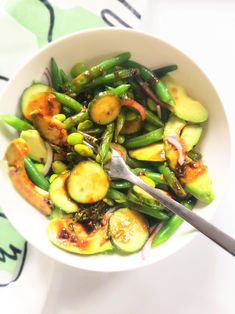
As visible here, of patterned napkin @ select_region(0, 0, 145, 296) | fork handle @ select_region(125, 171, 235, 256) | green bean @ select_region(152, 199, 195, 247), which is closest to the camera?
fork handle @ select_region(125, 171, 235, 256)

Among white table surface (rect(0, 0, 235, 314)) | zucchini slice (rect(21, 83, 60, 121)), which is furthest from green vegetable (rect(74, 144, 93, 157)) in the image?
white table surface (rect(0, 0, 235, 314))

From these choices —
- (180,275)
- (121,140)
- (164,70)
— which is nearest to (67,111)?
(121,140)

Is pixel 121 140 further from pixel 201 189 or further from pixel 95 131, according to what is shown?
pixel 201 189

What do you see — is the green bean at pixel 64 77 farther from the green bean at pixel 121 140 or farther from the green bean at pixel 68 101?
the green bean at pixel 121 140

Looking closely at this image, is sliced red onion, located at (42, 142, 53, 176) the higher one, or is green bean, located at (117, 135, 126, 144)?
green bean, located at (117, 135, 126, 144)

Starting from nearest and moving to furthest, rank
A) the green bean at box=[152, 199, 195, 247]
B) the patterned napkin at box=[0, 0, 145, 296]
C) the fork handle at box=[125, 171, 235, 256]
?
1. the fork handle at box=[125, 171, 235, 256]
2. the green bean at box=[152, 199, 195, 247]
3. the patterned napkin at box=[0, 0, 145, 296]

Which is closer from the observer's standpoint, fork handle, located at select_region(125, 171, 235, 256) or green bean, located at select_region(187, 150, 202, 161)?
fork handle, located at select_region(125, 171, 235, 256)

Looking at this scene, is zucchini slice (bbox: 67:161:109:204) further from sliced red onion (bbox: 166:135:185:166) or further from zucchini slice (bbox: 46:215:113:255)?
sliced red onion (bbox: 166:135:185:166)
